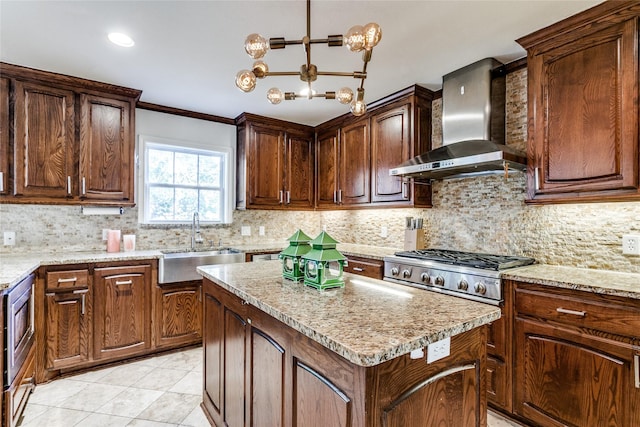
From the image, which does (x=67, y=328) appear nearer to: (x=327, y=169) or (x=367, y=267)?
(x=367, y=267)

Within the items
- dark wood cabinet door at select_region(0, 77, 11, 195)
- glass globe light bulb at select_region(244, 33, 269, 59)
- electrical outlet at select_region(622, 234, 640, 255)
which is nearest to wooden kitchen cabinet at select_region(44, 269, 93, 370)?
dark wood cabinet door at select_region(0, 77, 11, 195)

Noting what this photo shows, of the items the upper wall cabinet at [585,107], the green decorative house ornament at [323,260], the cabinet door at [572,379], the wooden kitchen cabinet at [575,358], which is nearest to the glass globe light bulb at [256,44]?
the green decorative house ornament at [323,260]

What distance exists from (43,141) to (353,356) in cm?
318

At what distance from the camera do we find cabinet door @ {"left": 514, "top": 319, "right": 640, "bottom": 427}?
1616 millimetres

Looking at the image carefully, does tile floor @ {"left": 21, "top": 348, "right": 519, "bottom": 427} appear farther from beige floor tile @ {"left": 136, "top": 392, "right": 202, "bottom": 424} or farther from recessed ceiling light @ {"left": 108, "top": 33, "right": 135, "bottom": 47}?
recessed ceiling light @ {"left": 108, "top": 33, "right": 135, "bottom": 47}

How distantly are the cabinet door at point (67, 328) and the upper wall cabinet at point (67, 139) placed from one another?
2.73 ft

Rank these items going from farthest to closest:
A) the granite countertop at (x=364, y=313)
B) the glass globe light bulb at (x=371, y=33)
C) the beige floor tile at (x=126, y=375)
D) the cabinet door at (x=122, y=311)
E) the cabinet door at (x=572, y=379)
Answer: the cabinet door at (x=122, y=311) < the beige floor tile at (x=126, y=375) < the cabinet door at (x=572, y=379) < the glass globe light bulb at (x=371, y=33) < the granite countertop at (x=364, y=313)

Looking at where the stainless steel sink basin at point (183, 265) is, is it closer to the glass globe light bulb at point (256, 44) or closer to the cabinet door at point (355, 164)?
the cabinet door at point (355, 164)

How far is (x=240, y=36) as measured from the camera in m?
2.16

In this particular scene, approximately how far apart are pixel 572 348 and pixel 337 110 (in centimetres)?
291

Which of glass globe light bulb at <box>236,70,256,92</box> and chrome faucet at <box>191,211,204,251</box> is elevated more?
glass globe light bulb at <box>236,70,256,92</box>

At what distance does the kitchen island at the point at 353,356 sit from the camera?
Result: 90 centimetres

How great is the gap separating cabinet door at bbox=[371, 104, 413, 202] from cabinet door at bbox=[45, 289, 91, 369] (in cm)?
277

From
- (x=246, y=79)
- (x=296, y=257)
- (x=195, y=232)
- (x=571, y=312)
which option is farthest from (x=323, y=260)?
(x=195, y=232)
